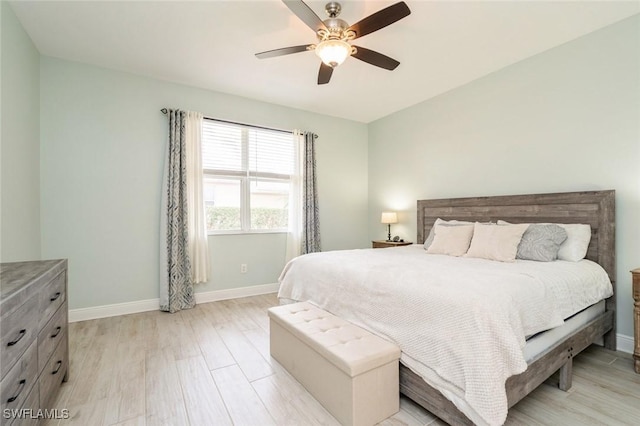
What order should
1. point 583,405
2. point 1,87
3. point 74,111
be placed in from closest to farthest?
1. point 583,405
2. point 1,87
3. point 74,111

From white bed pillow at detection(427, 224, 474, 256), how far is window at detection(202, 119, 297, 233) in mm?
2220

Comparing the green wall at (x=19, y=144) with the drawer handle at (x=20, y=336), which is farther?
the green wall at (x=19, y=144)

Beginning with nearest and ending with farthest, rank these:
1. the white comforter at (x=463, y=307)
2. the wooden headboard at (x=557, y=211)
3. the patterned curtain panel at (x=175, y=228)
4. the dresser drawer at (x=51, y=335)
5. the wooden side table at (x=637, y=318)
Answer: the white comforter at (x=463, y=307)
the dresser drawer at (x=51, y=335)
the wooden side table at (x=637, y=318)
the wooden headboard at (x=557, y=211)
the patterned curtain panel at (x=175, y=228)

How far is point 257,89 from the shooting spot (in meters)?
3.80

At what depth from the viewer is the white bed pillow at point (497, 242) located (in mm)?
2547

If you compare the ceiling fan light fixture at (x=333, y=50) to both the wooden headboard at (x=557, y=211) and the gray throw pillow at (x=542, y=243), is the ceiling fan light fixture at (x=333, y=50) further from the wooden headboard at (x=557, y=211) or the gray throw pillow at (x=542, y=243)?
the wooden headboard at (x=557, y=211)

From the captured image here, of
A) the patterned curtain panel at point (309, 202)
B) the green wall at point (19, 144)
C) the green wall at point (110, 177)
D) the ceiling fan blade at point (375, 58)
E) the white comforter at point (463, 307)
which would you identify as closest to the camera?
the white comforter at point (463, 307)

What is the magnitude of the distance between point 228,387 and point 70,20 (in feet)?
10.5

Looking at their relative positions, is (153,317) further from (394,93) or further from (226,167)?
(394,93)

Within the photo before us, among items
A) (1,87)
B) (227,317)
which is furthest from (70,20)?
(227,317)

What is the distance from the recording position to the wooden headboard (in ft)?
8.11

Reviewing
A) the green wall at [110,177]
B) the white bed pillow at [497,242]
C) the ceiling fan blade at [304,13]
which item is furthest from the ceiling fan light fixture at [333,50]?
the green wall at [110,177]

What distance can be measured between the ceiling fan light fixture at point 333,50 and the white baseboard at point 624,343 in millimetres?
3245

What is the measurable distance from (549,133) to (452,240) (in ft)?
4.64
